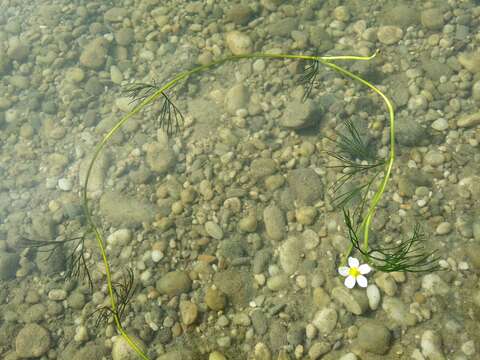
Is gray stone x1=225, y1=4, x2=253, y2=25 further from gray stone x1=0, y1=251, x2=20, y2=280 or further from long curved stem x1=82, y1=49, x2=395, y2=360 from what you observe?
gray stone x1=0, y1=251, x2=20, y2=280

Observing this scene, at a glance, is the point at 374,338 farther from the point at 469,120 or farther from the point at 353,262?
the point at 469,120

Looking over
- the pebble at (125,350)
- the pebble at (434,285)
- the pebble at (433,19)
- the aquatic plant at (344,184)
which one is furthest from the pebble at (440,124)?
the pebble at (125,350)

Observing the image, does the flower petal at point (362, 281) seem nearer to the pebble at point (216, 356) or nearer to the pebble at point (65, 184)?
the pebble at point (216, 356)

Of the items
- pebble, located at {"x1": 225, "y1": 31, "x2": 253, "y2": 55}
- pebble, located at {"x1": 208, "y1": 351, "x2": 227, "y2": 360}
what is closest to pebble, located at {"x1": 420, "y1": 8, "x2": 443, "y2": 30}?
pebble, located at {"x1": 225, "y1": 31, "x2": 253, "y2": 55}

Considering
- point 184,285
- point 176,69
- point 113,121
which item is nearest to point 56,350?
point 184,285

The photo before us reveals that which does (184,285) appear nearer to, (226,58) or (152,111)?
(152,111)

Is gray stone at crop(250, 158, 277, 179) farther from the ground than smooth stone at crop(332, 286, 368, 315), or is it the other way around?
gray stone at crop(250, 158, 277, 179)
